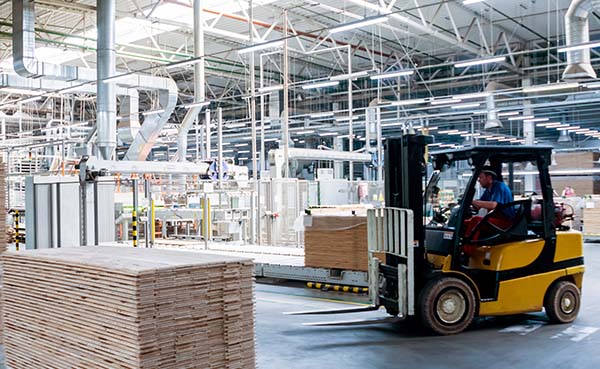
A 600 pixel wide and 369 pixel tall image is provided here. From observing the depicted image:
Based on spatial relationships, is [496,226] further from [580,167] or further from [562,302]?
[580,167]

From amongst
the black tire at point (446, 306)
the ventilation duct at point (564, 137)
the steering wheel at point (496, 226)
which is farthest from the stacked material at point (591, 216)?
the black tire at point (446, 306)

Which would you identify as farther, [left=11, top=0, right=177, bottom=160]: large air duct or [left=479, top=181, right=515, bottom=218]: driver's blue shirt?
[left=11, top=0, right=177, bottom=160]: large air duct

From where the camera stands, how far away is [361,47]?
23.9m

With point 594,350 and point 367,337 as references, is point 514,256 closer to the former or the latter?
point 594,350

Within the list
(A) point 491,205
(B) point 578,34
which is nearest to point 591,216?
(B) point 578,34

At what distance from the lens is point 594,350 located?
7.03 m

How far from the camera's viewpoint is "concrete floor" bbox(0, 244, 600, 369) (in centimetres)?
652

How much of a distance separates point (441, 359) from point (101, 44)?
11628mm

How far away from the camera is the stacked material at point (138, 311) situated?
4.38 m

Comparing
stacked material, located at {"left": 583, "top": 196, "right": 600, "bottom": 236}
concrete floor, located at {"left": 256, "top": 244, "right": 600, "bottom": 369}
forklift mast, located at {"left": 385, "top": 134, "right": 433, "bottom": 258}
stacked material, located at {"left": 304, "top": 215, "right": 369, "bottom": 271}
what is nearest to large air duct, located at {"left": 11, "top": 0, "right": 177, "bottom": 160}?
stacked material, located at {"left": 304, "top": 215, "right": 369, "bottom": 271}

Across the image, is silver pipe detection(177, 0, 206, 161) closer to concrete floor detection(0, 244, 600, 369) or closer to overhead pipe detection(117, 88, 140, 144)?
overhead pipe detection(117, 88, 140, 144)

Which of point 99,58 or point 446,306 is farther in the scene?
point 99,58

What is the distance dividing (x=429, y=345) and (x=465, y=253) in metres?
1.50

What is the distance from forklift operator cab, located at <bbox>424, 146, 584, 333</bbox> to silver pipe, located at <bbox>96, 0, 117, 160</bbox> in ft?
31.0
